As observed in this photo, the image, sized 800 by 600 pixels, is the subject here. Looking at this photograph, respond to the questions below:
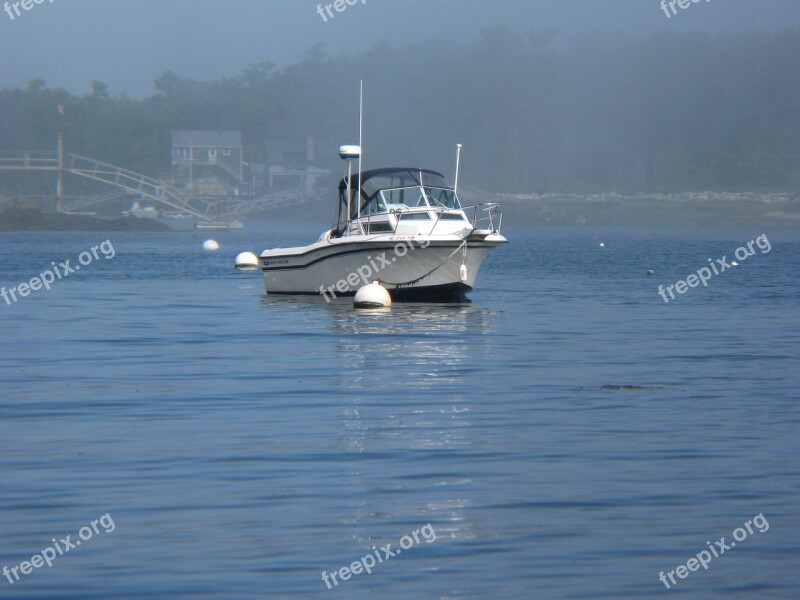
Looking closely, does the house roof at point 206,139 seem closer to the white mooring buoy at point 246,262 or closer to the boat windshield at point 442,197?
the white mooring buoy at point 246,262

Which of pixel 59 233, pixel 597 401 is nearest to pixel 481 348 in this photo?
pixel 597 401

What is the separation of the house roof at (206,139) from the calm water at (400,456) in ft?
467

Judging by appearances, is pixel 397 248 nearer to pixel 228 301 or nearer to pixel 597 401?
pixel 228 301

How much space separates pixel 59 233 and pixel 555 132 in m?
96.7

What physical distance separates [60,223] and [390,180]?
93532mm

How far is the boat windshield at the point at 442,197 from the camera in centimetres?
3181

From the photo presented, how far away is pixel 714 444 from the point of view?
531 inches

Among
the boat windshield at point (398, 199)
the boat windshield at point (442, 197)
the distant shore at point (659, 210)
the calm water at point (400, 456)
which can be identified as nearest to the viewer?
the calm water at point (400, 456)

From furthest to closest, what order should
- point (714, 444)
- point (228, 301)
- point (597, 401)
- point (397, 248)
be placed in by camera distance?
point (228, 301) < point (397, 248) < point (597, 401) < point (714, 444)

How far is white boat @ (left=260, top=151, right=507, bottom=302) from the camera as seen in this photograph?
1185 inches

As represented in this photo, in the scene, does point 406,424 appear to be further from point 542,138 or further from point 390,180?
point 542,138

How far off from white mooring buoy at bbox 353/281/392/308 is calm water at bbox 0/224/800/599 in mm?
2519

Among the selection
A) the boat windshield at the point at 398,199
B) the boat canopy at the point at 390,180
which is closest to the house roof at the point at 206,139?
the boat canopy at the point at 390,180

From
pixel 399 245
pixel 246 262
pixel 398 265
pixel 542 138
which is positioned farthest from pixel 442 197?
pixel 542 138
